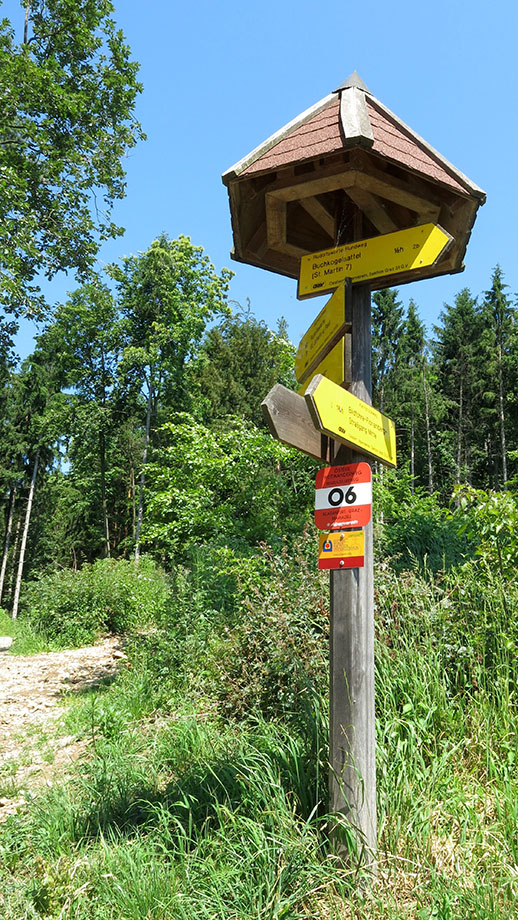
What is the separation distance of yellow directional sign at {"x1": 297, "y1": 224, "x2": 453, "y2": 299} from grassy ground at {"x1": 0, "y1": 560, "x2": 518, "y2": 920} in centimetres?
211

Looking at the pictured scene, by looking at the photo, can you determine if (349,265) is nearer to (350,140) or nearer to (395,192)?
(395,192)

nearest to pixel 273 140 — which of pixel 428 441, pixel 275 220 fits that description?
pixel 275 220

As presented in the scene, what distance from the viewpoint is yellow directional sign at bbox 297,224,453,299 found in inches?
118

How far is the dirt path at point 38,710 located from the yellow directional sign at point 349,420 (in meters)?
3.18

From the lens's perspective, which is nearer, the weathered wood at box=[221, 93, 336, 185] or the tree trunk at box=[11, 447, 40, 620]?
the weathered wood at box=[221, 93, 336, 185]

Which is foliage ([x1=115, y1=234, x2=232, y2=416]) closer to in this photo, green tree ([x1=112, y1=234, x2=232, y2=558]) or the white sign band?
green tree ([x1=112, y1=234, x2=232, y2=558])

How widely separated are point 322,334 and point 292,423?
0.65 m

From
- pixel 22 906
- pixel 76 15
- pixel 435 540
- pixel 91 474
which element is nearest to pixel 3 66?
pixel 76 15

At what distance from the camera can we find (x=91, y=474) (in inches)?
1098

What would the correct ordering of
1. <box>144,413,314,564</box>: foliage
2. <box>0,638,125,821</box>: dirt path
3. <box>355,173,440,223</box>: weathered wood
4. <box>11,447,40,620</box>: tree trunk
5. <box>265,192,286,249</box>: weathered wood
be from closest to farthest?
<box>355,173,440,223</box>: weathered wood, <box>265,192,286,249</box>: weathered wood, <box>0,638,125,821</box>: dirt path, <box>144,413,314,564</box>: foliage, <box>11,447,40,620</box>: tree trunk

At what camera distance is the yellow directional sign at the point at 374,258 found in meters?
2.99

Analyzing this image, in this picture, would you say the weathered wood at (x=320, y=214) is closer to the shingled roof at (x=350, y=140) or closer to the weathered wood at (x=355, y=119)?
the shingled roof at (x=350, y=140)

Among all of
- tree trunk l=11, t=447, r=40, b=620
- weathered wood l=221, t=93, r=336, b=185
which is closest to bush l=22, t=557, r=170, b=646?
weathered wood l=221, t=93, r=336, b=185

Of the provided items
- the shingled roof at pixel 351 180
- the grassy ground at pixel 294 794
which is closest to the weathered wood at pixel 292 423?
the shingled roof at pixel 351 180
